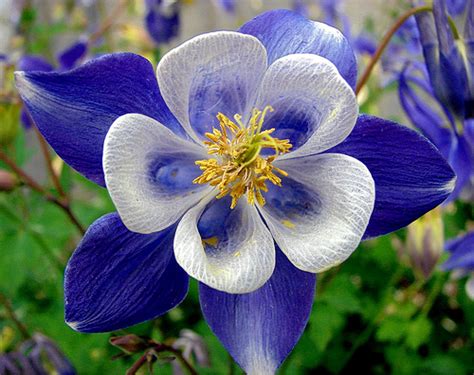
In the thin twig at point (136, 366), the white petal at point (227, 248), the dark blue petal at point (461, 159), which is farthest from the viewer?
the dark blue petal at point (461, 159)

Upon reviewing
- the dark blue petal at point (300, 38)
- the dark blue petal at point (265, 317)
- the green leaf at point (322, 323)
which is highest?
the dark blue petal at point (300, 38)

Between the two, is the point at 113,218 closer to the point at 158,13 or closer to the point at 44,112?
the point at 44,112

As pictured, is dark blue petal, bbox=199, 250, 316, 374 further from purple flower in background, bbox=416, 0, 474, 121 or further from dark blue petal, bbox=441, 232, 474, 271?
dark blue petal, bbox=441, 232, 474, 271

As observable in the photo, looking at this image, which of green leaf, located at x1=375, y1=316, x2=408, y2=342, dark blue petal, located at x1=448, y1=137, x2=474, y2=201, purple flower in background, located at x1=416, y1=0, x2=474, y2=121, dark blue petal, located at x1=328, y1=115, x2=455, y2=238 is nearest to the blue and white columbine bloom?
dark blue petal, located at x1=328, y1=115, x2=455, y2=238

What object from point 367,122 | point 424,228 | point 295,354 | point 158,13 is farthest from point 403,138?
point 158,13

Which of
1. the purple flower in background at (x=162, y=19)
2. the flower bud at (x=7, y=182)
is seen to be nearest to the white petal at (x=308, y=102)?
the flower bud at (x=7, y=182)

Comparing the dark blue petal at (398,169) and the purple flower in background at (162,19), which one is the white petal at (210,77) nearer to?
the dark blue petal at (398,169)
